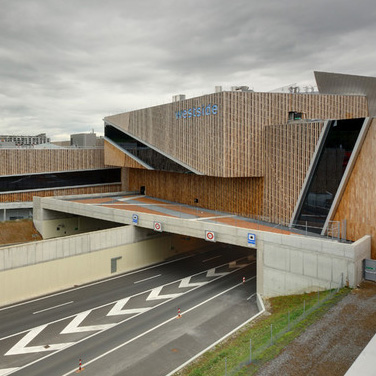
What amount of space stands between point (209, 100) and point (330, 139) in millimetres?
12037

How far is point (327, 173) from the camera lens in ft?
93.5

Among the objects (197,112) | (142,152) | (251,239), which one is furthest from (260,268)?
(142,152)

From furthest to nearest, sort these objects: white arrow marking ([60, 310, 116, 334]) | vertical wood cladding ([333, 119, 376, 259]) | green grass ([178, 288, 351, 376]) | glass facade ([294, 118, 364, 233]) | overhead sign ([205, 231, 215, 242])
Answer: overhead sign ([205, 231, 215, 242])
glass facade ([294, 118, 364, 233])
vertical wood cladding ([333, 119, 376, 259])
white arrow marking ([60, 310, 116, 334])
green grass ([178, 288, 351, 376])

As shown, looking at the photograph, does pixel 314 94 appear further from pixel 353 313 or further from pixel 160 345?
pixel 160 345

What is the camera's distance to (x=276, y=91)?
34688 mm

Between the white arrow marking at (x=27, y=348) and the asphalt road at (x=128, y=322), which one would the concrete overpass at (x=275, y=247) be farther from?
the white arrow marking at (x=27, y=348)

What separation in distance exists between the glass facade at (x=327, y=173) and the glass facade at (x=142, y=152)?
43.6 feet

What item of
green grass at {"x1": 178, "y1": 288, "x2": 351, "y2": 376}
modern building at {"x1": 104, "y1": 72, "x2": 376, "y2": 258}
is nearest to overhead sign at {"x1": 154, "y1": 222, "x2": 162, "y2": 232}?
modern building at {"x1": 104, "y1": 72, "x2": 376, "y2": 258}

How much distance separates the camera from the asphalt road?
18.5m

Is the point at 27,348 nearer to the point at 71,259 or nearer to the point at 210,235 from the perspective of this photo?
the point at 71,259

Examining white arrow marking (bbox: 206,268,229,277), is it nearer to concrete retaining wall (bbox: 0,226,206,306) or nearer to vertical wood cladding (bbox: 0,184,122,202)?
concrete retaining wall (bbox: 0,226,206,306)

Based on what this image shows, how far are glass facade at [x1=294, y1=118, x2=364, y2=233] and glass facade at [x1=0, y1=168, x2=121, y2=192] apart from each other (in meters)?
36.6

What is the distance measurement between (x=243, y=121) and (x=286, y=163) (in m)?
5.50

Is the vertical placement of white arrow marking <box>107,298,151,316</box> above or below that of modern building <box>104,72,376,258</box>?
below
